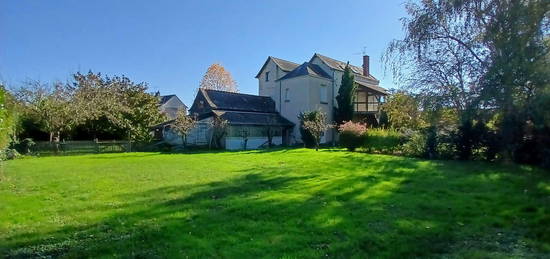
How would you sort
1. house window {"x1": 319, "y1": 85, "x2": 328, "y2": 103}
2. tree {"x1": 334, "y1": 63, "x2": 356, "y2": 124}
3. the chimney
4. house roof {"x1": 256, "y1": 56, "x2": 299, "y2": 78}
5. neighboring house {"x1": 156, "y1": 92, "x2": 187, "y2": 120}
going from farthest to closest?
neighboring house {"x1": 156, "y1": 92, "x2": 187, "y2": 120} < the chimney < house roof {"x1": 256, "y1": 56, "x2": 299, "y2": 78} < house window {"x1": 319, "y1": 85, "x2": 328, "y2": 103} < tree {"x1": 334, "y1": 63, "x2": 356, "y2": 124}

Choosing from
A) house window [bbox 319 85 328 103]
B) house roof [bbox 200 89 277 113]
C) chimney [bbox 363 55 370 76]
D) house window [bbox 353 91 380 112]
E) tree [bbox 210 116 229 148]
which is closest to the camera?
tree [bbox 210 116 229 148]

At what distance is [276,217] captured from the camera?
6652 millimetres

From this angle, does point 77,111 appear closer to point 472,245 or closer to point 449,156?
point 449,156

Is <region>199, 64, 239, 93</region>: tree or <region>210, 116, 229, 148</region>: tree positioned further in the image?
<region>199, 64, 239, 93</region>: tree

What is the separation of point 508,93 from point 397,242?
24.4ft

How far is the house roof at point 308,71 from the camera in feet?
118

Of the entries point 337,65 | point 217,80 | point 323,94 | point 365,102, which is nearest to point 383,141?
point 323,94

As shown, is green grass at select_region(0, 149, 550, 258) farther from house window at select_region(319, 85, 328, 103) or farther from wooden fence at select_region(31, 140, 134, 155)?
house window at select_region(319, 85, 328, 103)

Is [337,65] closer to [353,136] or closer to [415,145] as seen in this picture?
[353,136]

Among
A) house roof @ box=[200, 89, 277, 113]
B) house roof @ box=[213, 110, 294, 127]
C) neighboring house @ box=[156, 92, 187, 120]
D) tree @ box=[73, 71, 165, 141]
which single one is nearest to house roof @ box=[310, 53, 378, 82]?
house roof @ box=[200, 89, 277, 113]

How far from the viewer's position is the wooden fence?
25531 mm

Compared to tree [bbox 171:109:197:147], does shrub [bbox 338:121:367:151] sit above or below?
below

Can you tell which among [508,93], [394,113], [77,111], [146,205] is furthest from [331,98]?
[146,205]

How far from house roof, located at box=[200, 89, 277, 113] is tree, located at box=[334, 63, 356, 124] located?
23.7ft
